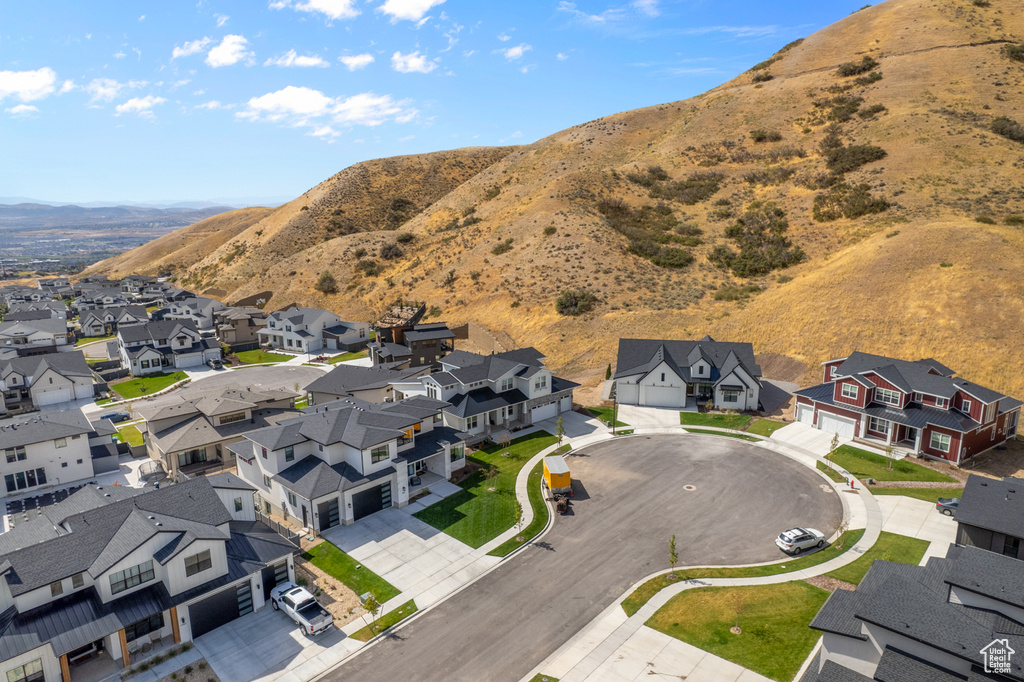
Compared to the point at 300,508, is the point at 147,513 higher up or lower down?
higher up

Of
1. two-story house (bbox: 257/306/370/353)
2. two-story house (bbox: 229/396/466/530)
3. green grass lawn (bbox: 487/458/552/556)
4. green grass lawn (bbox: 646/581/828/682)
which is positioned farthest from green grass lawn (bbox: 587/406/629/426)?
two-story house (bbox: 257/306/370/353)

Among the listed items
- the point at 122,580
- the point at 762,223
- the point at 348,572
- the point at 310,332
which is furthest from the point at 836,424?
the point at 310,332

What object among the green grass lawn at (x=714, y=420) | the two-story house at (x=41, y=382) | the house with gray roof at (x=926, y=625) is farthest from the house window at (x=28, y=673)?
the two-story house at (x=41, y=382)

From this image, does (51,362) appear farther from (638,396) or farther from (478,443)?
(638,396)

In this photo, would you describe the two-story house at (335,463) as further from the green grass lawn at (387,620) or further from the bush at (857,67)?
the bush at (857,67)

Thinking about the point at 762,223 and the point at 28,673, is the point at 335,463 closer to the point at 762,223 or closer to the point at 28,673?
the point at 28,673

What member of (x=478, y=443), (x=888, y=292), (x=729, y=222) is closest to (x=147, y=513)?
(x=478, y=443)
